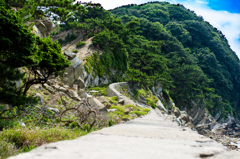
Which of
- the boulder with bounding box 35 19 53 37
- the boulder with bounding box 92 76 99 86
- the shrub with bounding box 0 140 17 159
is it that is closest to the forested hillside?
the boulder with bounding box 92 76 99 86

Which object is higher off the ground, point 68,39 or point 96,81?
point 68,39

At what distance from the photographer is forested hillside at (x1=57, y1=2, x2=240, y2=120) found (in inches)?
919

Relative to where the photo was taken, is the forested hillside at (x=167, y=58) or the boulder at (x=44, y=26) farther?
the forested hillside at (x=167, y=58)

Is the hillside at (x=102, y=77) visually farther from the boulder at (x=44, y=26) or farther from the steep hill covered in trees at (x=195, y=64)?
the steep hill covered in trees at (x=195, y=64)

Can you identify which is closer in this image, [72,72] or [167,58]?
[72,72]

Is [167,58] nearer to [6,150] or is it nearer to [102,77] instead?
[102,77]

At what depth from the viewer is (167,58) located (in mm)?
35844

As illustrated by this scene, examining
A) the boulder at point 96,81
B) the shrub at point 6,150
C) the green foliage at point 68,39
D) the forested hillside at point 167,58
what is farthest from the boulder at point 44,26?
the green foliage at point 68,39

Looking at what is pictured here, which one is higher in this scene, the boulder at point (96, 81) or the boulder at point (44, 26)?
the boulder at point (44, 26)

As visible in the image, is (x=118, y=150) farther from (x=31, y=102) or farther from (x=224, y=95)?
(x=224, y=95)

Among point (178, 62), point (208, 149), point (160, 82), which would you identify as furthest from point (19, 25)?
point (178, 62)

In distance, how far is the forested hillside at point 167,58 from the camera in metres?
23.3

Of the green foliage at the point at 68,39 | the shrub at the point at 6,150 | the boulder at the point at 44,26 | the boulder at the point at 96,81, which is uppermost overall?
the green foliage at the point at 68,39

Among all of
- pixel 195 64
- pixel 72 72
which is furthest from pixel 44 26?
pixel 195 64
